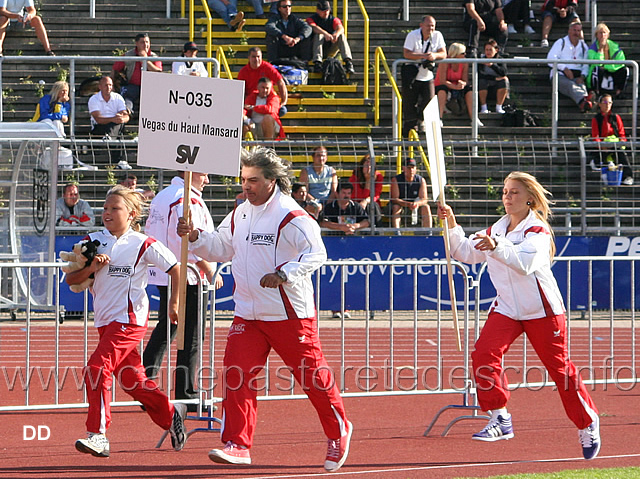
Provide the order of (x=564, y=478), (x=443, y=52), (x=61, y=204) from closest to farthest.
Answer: (x=564, y=478), (x=61, y=204), (x=443, y=52)

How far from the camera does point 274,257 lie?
6668mm

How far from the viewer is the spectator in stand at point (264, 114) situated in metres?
17.9

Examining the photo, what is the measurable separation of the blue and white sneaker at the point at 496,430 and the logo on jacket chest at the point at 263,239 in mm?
2238

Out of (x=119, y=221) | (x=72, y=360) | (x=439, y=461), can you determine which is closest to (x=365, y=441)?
(x=439, y=461)

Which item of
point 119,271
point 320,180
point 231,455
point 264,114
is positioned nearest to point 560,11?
point 264,114

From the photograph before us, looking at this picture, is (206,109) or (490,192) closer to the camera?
(206,109)

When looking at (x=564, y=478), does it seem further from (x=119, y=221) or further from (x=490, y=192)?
(x=490, y=192)

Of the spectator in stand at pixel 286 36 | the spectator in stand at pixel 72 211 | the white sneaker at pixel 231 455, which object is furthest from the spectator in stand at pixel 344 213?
the white sneaker at pixel 231 455

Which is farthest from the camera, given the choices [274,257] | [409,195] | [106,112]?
[106,112]

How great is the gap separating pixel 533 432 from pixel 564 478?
1.79 m

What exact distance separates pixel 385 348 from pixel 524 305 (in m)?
5.51

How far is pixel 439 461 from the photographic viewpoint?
7.20 meters

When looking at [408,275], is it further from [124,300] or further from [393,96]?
[124,300]

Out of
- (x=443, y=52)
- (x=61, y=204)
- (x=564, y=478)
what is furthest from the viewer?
(x=443, y=52)
